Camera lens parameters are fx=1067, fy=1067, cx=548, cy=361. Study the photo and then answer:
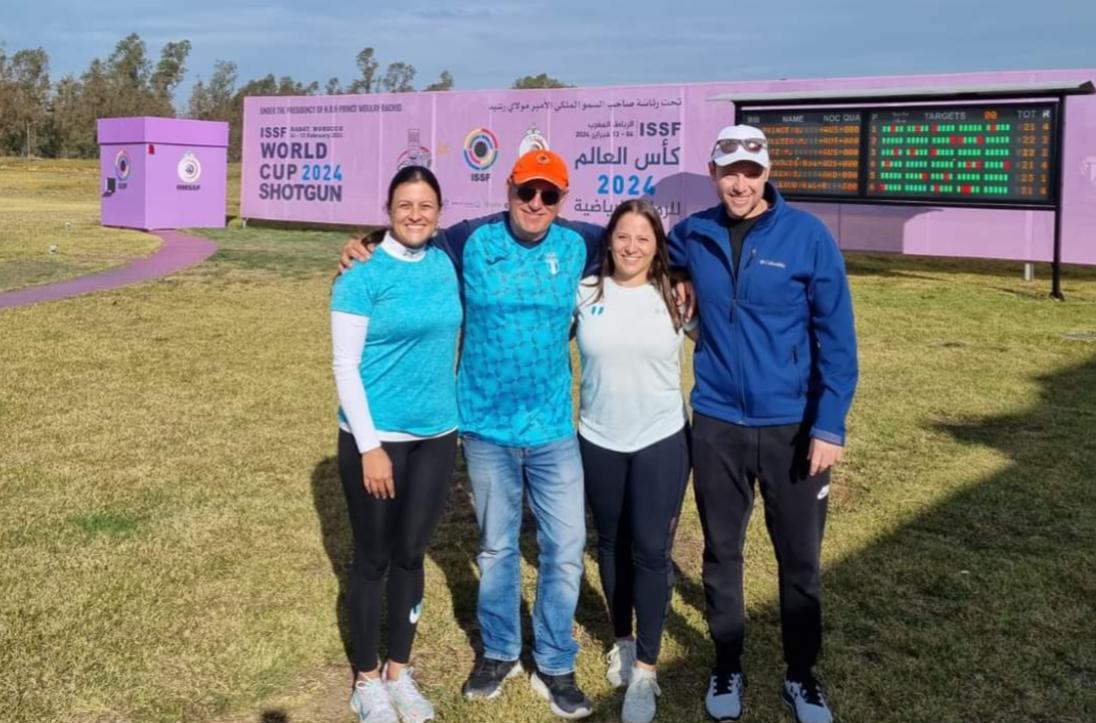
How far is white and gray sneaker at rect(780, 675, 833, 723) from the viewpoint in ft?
11.1

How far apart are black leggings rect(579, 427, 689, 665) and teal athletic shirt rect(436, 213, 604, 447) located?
20cm

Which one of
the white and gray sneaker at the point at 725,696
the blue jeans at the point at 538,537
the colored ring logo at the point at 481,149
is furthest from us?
the colored ring logo at the point at 481,149

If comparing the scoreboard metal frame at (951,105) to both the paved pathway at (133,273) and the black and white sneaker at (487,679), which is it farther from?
the black and white sneaker at (487,679)

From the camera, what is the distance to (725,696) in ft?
11.3

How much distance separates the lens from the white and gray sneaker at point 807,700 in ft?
11.1

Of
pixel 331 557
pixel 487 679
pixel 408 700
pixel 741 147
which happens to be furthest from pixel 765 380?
pixel 331 557

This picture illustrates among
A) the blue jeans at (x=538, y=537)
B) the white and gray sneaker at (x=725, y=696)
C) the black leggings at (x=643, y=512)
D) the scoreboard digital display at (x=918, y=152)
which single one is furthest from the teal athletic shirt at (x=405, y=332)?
the scoreboard digital display at (x=918, y=152)

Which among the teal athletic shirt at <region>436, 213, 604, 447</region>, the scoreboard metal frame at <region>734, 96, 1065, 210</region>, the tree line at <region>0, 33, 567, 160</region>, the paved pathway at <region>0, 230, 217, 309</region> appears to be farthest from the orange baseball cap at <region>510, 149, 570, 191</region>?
the tree line at <region>0, 33, 567, 160</region>

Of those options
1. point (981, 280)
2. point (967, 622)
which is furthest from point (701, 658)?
point (981, 280)

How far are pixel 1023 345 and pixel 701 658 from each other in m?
7.72

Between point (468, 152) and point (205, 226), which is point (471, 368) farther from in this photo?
point (205, 226)

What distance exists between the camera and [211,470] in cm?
605

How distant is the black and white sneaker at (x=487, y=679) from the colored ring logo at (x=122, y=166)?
64.5 ft

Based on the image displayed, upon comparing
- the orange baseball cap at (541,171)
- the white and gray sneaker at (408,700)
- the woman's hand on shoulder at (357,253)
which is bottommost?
the white and gray sneaker at (408,700)
